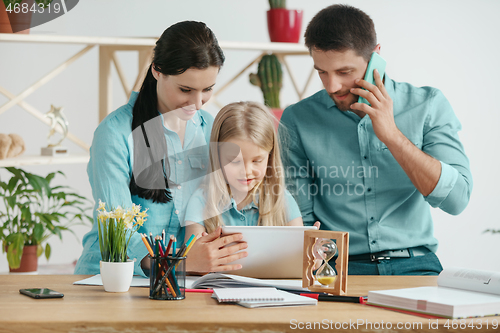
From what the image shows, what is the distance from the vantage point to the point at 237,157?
67.7 inches

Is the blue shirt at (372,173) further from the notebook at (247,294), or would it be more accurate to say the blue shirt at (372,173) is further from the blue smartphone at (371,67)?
the notebook at (247,294)

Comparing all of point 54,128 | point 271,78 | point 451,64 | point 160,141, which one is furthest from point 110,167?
point 451,64

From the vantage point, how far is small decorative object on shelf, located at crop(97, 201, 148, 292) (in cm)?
116

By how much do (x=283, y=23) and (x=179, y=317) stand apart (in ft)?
6.88

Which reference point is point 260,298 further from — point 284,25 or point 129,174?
point 284,25

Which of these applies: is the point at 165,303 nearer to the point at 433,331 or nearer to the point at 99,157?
the point at 433,331

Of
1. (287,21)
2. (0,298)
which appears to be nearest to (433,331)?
(0,298)

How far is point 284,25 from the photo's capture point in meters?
2.76

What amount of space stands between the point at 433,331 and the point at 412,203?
3.22 ft

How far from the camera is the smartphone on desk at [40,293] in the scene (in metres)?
1.09

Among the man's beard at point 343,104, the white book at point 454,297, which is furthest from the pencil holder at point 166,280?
the man's beard at point 343,104

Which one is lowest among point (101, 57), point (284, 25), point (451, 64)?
point (101, 57)

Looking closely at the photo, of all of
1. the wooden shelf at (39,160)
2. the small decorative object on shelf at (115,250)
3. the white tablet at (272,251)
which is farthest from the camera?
the wooden shelf at (39,160)

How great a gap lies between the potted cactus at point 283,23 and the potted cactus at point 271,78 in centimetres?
11
